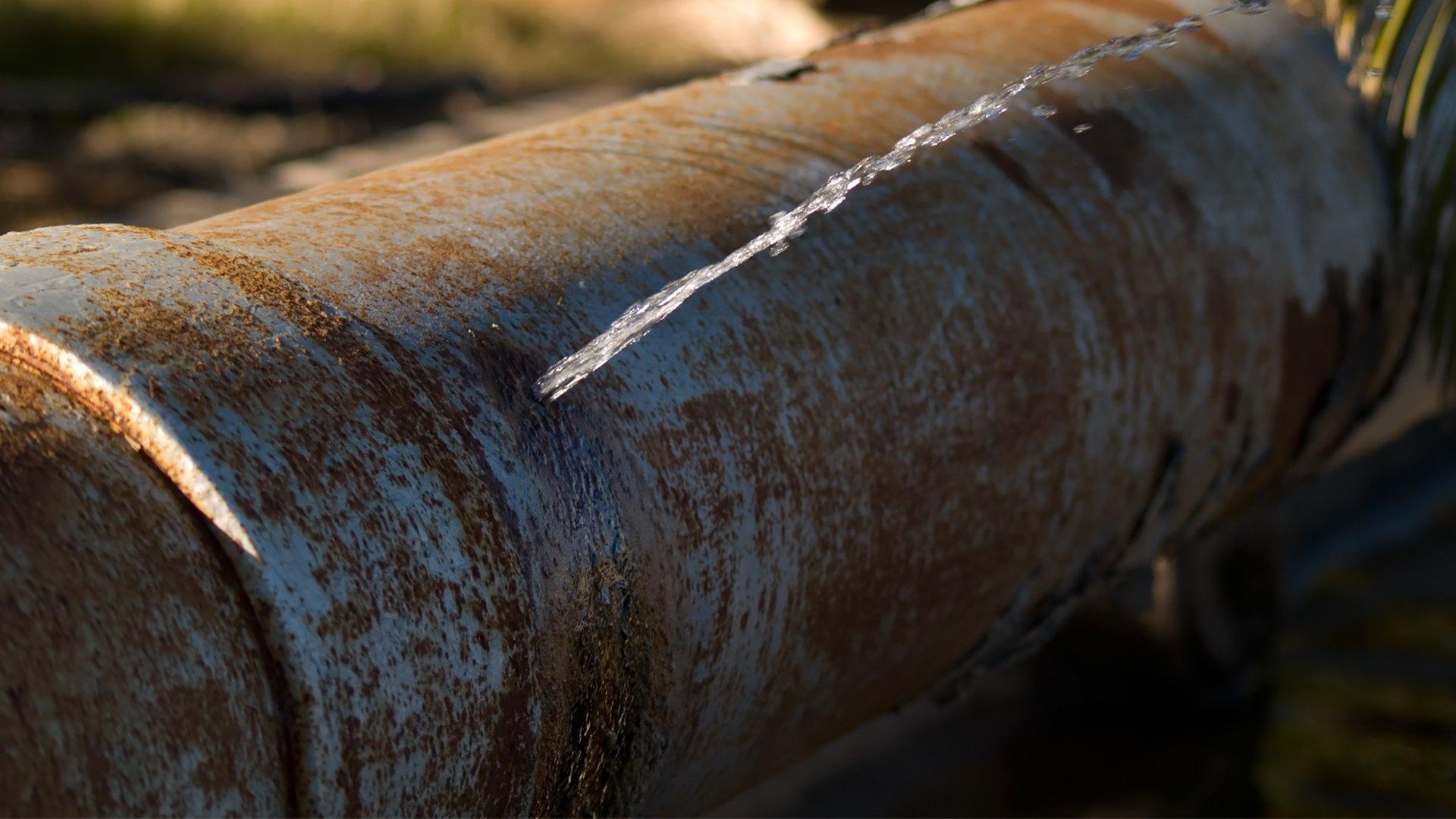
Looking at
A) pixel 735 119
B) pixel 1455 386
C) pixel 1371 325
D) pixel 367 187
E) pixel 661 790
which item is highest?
pixel 367 187

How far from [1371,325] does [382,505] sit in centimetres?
161

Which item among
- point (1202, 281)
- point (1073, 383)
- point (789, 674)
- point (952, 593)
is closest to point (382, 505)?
point (789, 674)

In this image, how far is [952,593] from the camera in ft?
5.13

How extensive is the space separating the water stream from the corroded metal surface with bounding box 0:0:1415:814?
0.02 m

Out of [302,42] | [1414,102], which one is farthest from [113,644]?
[302,42]

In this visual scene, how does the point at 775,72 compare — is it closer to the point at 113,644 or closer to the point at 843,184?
the point at 843,184

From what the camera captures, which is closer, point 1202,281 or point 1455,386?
point 1202,281

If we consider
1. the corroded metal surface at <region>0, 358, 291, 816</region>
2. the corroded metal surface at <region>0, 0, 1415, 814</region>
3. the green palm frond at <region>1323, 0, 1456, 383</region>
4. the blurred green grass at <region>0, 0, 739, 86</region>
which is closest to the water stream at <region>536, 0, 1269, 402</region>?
the corroded metal surface at <region>0, 0, 1415, 814</region>

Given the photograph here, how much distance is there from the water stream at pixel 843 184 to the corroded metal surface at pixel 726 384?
0.6 inches

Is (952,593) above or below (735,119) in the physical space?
Answer: below

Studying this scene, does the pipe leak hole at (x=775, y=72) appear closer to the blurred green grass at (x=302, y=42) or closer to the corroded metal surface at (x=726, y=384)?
the corroded metal surface at (x=726, y=384)

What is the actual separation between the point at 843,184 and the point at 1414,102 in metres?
1.04

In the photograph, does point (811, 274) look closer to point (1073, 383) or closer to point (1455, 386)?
point (1073, 383)

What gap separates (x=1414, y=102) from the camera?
2059mm
